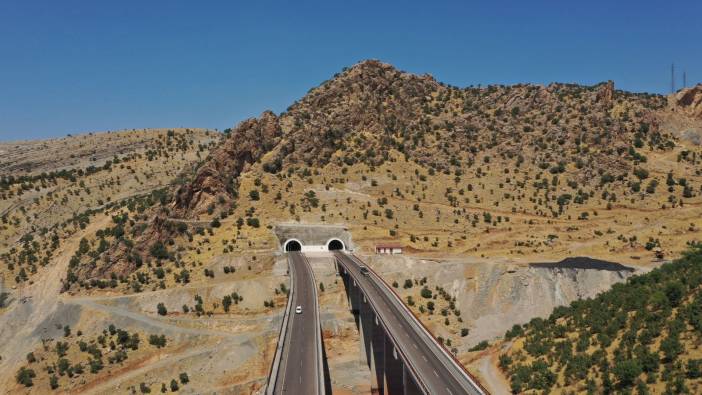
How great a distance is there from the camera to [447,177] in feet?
396

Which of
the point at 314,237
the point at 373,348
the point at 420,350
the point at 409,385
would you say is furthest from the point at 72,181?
the point at 409,385

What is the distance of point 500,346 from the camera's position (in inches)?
1976

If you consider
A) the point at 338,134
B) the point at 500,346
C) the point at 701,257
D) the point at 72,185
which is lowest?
the point at 500,346

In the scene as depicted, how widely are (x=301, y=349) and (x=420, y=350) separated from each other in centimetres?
1096

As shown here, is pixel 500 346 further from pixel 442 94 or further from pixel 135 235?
pixel 442 94

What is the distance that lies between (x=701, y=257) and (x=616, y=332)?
1430 cm

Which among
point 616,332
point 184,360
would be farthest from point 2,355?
point 616,332

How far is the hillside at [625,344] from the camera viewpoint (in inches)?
1177

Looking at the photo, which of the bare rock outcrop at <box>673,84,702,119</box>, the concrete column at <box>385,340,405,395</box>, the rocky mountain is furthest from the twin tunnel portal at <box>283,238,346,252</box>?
the bare rock outcrop at <box>673,84,702,119</box>

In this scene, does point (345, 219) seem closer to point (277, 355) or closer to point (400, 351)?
point (277, 355)

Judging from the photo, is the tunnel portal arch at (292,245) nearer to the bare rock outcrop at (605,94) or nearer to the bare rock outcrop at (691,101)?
the bare rock outcrop at (605,94)

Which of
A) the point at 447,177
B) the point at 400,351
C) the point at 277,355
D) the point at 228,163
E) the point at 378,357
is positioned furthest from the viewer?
the point at 447,177

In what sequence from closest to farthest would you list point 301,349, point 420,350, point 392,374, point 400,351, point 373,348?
point 400,351
point 420,350
point 301,349
point 392,374
point 373,348

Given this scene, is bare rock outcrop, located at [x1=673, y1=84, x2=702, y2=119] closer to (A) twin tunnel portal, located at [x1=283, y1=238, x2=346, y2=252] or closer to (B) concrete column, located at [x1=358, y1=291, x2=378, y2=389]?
(A) twin tunnel portal, located at [x1=283, y1=238, x2=346, y2=252]
